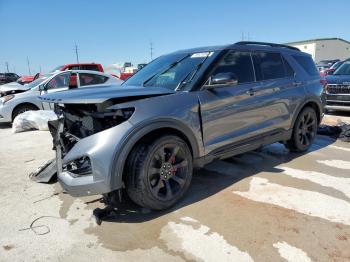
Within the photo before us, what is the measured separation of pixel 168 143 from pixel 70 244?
4.56 feet

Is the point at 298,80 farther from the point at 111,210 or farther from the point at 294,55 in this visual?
the point at 111,210

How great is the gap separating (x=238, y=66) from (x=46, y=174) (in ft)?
10.3

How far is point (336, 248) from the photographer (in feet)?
9.37

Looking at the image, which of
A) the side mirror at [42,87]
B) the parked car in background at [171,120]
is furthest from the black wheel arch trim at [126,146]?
the side mirror at [42,87]

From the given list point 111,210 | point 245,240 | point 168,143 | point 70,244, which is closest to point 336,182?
point 245,240

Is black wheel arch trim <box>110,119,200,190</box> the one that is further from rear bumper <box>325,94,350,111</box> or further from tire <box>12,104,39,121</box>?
tire <box>12,104,39,121</box>

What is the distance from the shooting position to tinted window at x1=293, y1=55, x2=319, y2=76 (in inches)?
222

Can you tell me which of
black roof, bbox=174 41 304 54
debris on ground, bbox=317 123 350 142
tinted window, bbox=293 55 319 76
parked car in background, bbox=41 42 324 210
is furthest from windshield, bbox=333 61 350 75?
parked car in background, bbox=41 42 324 210

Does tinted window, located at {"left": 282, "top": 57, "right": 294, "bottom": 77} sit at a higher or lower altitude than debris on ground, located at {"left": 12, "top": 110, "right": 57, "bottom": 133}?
higher

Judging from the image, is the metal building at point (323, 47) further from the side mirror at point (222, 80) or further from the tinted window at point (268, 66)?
the side mirror at point (222, 80)

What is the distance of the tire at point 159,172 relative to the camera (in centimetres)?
333

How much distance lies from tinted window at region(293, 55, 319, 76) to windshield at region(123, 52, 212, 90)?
87.4 inches

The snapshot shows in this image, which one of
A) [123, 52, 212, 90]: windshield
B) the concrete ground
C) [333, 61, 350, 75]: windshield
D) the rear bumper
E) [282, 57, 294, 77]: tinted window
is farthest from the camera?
[333, 61, 350, 75]: windshield

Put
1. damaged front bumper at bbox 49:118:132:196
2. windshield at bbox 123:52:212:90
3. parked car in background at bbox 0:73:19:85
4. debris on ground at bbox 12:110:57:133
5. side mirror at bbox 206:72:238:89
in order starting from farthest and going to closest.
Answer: parked car in background at bbox 0:73:19:85, debris on ground at bbox 12:110:57:133, windshield at bbox 123:52:212:90, side mirror at bbox 206:72:238:89, damaged front bumper at bbox 49:118:132:196
